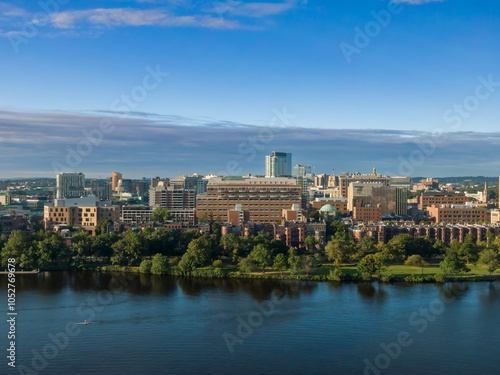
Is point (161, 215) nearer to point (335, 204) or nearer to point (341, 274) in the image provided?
point (335, 204)

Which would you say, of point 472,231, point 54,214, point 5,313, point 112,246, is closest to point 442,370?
point 5,313

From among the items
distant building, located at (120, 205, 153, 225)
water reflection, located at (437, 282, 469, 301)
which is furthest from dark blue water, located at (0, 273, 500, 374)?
distant building, located at (120, 205, 153, 225)

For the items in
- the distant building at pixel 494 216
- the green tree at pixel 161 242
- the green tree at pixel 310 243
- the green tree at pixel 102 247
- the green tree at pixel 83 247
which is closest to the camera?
the green tree at pixel 83 247

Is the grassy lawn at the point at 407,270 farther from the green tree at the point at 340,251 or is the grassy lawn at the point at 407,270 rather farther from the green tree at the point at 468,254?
the green tree at the point at 340,251

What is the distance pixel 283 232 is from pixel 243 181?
8.93 metres

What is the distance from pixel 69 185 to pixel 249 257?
31.9 metres

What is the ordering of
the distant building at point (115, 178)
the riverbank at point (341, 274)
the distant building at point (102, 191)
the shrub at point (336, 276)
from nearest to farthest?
1. the riverbank at point (341, 274)
2. the shrub at point (336, 276)
3. the distant building at point (102, 191)
4. the distant building at point (115, 178)

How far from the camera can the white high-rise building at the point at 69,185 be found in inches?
1687

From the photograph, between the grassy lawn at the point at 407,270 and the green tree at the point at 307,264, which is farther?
the grassy lawn at the point at 407,270

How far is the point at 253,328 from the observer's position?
10.9 m

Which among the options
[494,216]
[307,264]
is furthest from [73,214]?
[494,216]

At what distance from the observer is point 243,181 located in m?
30.4

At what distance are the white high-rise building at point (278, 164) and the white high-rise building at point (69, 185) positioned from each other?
14.3 meters

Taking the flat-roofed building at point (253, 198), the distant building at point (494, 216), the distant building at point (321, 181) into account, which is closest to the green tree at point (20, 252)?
the flat-roofed building at point (253, 198)
